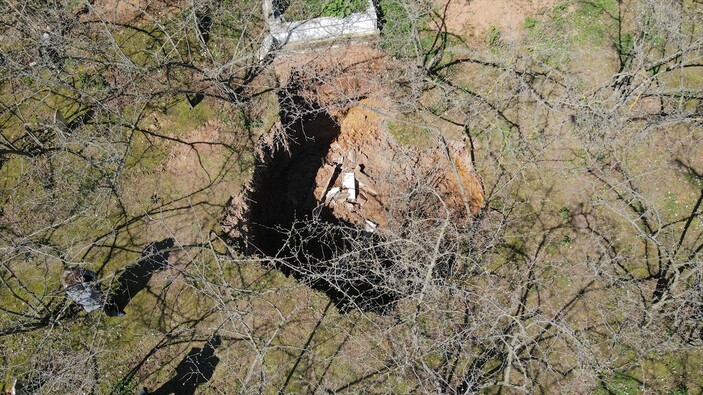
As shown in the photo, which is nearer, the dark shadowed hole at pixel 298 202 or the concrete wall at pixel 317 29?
the dark shadowed hole at pixel 298 202

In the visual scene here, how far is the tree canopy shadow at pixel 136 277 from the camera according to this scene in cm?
678

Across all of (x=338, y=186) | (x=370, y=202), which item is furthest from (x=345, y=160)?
(x=370, y=202)

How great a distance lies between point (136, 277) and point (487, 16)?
7270 millimetres

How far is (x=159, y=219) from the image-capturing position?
23.9 feet

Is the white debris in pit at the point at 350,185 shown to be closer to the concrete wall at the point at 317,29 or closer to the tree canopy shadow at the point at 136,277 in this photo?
the concrete wall at the point at 317,29

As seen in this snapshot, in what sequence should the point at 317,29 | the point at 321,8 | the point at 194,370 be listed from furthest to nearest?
1. the point at 321,8
2. the point at 317,29
3. the point at 194,370

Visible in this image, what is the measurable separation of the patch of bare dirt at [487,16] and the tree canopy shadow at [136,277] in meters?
6.13

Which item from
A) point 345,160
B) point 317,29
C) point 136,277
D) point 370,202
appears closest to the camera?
point 136,277

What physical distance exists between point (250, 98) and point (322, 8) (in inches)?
84.9

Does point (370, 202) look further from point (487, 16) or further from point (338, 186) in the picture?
point (487, 16)

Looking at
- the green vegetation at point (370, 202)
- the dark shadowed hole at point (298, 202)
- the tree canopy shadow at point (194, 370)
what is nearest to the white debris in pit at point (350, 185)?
the green vegetation at point (370, 202)

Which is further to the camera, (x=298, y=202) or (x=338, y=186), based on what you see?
(x=338, y=186)

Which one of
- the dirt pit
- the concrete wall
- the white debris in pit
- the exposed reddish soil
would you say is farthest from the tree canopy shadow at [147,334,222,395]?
Result: the concrete wall

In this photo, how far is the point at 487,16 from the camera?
28.9 ft
